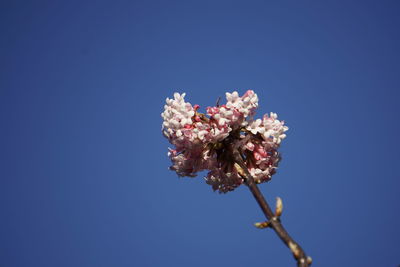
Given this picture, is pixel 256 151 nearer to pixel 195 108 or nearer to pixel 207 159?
pixel 207 159

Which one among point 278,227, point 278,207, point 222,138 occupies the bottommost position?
point 278,227

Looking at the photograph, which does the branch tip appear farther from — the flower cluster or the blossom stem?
the flower cluster

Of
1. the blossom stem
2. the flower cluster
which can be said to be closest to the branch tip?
the blossom stem

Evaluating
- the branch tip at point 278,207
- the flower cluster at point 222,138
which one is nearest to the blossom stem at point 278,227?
the branch tip at point 278,207

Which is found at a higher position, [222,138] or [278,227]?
[222,138]

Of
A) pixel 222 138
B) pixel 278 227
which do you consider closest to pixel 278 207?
pixel 278 227

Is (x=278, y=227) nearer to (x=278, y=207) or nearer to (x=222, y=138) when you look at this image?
(x=278, y=207)

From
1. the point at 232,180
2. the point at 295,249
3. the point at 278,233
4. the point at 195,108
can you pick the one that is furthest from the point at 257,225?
the point at 195,108

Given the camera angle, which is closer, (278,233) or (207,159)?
(278,233)
